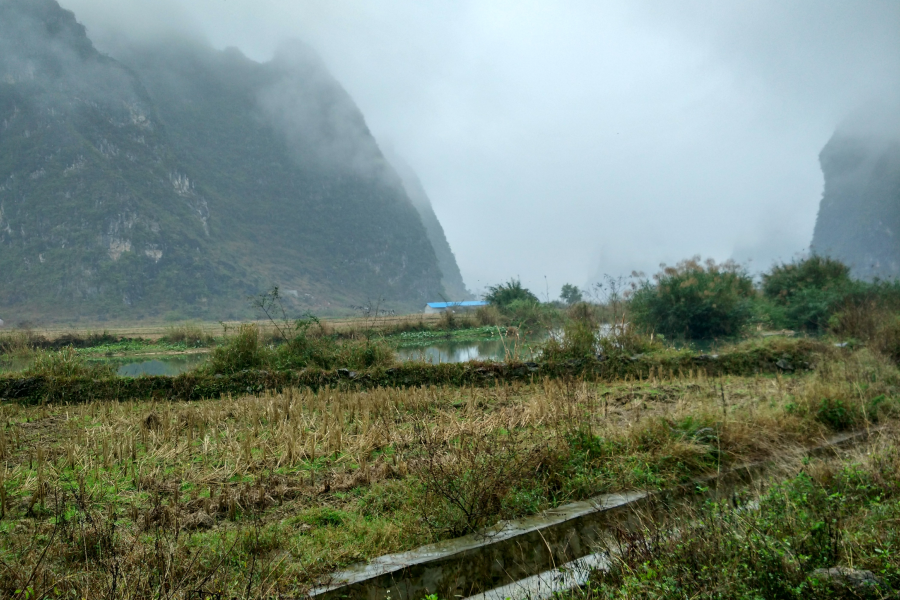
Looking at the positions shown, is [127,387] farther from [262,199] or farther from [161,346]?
[262,199]

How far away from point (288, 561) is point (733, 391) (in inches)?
288

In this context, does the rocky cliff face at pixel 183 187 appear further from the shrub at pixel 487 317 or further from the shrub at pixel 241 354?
the shrub at pixel 241 354

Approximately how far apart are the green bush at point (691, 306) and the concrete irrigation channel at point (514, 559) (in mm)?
16745

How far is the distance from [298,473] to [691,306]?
1821cm

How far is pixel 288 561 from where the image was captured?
336cm

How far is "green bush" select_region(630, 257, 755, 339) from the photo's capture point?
2022 centimetres

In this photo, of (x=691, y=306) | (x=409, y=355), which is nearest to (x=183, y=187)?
(x=409, y=355)

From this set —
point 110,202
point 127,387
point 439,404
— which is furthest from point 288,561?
point 110,202

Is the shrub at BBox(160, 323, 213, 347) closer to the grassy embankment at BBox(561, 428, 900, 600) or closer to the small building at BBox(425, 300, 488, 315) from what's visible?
the small building at BBox(425, 300, 488, 315)

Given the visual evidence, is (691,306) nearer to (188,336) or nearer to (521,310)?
(521,310)

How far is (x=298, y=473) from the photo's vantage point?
16.3 feet

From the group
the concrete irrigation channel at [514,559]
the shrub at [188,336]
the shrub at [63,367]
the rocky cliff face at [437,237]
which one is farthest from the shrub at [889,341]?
the rocky cliff face at [437,237]

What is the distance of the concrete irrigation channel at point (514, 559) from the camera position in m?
3.33

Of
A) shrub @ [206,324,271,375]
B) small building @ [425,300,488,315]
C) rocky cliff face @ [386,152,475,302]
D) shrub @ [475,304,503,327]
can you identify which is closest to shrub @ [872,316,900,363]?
shrub @ [206,324,271,375]
